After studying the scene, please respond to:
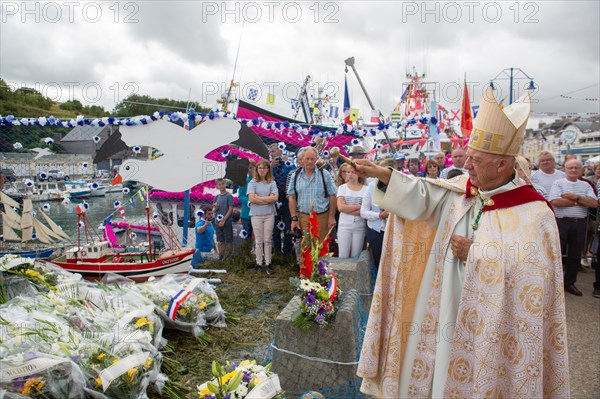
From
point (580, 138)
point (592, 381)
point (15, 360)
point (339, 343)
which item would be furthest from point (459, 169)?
point (580, 138)

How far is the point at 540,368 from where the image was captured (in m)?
2.14

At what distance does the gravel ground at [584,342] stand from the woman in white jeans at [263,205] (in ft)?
14.0

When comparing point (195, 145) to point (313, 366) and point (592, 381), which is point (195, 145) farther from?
point (592, 381)

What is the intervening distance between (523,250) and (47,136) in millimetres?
8367

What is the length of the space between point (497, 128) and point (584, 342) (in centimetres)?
343

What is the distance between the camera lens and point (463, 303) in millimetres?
2320

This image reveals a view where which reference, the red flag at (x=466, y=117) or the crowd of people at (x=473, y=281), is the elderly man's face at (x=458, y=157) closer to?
the crowd of people at (x=473, y=281)

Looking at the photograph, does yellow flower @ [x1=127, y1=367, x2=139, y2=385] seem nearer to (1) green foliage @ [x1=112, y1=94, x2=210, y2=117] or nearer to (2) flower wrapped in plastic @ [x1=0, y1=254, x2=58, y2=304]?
(2) flower wrapped in plastic @ [x1=0, y1=254, x2=58, y2=304]

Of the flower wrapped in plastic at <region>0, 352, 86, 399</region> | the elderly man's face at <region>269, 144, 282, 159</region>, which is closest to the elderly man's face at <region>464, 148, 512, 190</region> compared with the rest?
the flower wrapped in plastic at <region>0, 352, 86, 399</region>

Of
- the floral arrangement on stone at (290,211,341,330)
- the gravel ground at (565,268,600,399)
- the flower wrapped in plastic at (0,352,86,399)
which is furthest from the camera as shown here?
the gravel ground at (565,268,600,399)

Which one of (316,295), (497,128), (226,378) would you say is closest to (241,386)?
(226,378)

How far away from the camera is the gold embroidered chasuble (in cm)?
218

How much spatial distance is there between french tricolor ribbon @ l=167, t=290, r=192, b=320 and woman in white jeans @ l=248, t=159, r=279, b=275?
2415mm

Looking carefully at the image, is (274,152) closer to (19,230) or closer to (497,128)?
(19,230)
